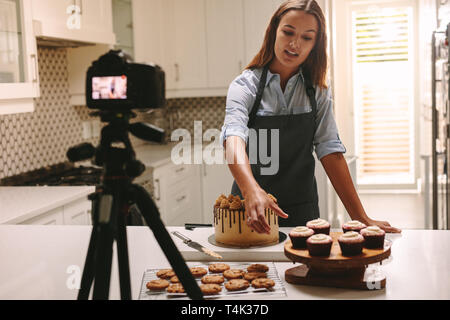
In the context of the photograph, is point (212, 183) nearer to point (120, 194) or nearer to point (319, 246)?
point (319, 246)

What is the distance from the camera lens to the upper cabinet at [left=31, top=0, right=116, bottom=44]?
2258 mm

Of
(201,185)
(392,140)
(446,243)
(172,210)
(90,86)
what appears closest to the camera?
(90,86)

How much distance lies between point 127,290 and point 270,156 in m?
0.89

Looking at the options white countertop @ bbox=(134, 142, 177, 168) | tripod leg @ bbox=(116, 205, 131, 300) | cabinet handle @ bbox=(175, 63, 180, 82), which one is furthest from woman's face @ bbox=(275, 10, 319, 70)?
cabinet handle @ bbox=(175, 63, 180, 82)

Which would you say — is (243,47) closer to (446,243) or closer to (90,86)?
(446,243)

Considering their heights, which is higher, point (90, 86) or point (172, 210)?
point (90, 86)

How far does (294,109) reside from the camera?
5.10 ft

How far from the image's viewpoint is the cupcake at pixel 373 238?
3.03 ft

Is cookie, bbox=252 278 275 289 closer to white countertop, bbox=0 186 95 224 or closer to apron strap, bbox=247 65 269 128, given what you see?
apron strap, bbox=247 65 269 128

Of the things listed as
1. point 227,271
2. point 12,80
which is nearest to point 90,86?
point 227,271

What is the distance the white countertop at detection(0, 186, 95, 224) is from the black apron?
708mm

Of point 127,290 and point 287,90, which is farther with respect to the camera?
point 287,90

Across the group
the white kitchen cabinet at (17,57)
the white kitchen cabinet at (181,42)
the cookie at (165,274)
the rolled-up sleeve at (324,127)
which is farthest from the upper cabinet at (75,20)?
the cookie at (165,274)

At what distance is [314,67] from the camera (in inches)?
60.0
